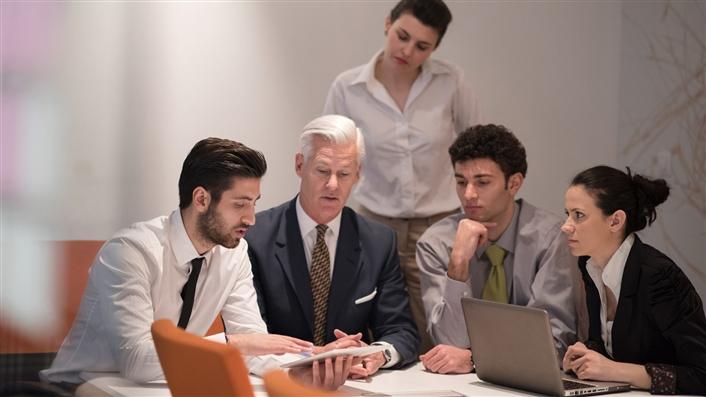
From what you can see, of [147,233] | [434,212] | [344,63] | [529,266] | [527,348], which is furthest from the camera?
[344,63]

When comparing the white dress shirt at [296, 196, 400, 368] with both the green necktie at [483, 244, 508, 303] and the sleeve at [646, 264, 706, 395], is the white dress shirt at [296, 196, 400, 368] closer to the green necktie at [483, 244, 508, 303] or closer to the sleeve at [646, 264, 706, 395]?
the green necktie at [483, 244, 508, 303]

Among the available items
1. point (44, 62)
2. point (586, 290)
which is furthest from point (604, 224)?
point (44, 62)

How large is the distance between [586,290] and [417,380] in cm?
64

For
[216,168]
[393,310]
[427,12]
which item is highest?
[427,12]

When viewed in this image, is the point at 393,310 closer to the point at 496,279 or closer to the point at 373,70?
the point at 496,279

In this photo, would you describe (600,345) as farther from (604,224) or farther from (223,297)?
(223,297)

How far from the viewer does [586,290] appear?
364 centimetres

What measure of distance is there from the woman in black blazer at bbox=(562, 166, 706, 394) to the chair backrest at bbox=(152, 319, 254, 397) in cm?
145

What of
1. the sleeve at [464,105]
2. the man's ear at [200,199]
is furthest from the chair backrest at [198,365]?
the sleeve at [464,105]

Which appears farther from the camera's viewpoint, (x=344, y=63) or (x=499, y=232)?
(x=344, y=63)

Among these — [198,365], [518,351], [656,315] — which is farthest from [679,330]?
[198,365]

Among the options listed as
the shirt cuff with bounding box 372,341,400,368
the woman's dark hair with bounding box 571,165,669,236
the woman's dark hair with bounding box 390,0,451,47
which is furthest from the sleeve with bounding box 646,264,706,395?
the woman's dark hair with bounding box 390,0,451,47

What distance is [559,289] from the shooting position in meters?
3.88

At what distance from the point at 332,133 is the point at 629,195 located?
3.50ft
